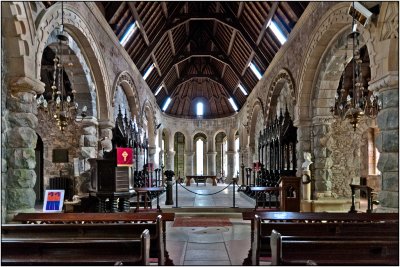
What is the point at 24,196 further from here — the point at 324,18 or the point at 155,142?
the point at 155,142

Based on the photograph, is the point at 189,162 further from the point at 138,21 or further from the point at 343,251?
the point at 343,251

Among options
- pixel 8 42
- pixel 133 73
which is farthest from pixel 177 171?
pixel 8 42

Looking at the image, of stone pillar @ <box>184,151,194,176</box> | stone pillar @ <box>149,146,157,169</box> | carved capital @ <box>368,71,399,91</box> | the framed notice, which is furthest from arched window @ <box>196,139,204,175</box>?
carved capital @ <box>368,71,399,91</box>

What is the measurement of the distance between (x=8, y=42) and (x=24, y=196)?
7.77 feet

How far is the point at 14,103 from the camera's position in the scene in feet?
16.9

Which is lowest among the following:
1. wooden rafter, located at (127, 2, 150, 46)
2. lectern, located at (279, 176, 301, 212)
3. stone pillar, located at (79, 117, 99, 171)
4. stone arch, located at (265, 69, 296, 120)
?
lectern, located at (279, 176, 301, 212)

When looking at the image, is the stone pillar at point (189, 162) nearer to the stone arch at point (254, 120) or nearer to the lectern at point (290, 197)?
the stone arch at point (254, 120)

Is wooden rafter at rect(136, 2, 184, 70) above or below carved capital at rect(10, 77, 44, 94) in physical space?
above

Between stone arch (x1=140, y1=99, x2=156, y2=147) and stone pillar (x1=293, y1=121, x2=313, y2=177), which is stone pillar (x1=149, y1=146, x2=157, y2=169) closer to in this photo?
stone arch (x1=140, y1=99, x2=156, y2=147)

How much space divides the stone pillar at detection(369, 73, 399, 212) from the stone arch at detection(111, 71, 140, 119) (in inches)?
314

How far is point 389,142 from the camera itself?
4.95 metres

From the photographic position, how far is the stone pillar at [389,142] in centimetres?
484

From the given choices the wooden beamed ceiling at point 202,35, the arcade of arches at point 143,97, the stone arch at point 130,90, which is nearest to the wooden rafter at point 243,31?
the wooden beamed ceiling at point 202,35

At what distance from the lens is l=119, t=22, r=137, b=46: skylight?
38.3ft
